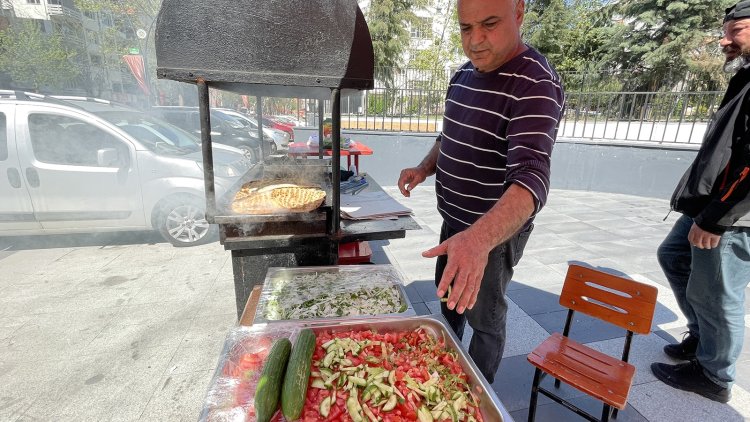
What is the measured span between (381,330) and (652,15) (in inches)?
954

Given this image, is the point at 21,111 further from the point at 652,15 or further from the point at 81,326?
the point at 652,15

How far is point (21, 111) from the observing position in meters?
4.41

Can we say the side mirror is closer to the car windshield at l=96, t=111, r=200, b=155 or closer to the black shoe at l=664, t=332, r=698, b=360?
the car windshield at l=96, t=111, r=200, b=155

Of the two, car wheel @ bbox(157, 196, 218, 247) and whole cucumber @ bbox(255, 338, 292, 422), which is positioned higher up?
whole cucumber @ bbox(255, 338, 292, 422)

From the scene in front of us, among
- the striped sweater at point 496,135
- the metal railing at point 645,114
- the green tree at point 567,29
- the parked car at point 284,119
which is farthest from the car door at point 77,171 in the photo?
the green tree at point 567,29

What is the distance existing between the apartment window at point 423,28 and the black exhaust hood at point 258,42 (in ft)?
95.2

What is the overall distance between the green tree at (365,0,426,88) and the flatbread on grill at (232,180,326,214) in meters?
24.5

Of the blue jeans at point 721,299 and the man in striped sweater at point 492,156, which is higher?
the man in striped sweater at point 492,156

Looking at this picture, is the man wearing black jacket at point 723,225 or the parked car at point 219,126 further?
the parked car at point 219,126

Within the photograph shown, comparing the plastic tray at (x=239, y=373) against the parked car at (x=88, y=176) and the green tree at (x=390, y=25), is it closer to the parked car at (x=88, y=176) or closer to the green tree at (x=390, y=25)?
the parked car at (x=88, y=176)

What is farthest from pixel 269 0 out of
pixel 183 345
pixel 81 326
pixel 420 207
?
pixel 420 207

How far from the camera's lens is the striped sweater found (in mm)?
1426

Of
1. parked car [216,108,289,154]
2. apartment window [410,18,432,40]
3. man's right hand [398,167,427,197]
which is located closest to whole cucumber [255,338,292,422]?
man's right hand [398,167,427,197]

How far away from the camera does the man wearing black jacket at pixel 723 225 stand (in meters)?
2.02
